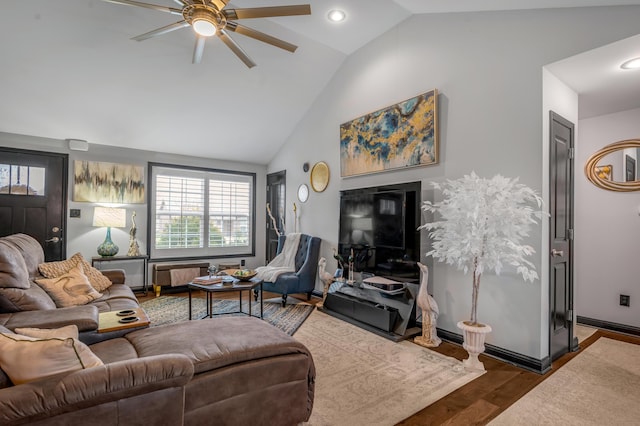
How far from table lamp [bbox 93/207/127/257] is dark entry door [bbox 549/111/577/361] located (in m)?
5.46

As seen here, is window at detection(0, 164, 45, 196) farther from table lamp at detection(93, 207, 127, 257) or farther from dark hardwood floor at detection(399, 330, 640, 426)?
dark hardwood floor at detection(399, 330, 640, 426)

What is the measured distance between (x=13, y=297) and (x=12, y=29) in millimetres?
2819

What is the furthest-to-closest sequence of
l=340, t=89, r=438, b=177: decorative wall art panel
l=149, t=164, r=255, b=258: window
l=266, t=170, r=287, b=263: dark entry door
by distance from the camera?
l=266, t=170, r=287, b=263: dark entry door, l=149, t=164, r=255, b=258: window, l=340, t=89, r=438, b=177: decorative wall art panel

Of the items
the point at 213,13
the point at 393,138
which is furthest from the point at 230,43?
the point at 393,138

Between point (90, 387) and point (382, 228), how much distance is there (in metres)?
3.21

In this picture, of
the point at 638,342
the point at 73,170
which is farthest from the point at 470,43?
the point at 73,170

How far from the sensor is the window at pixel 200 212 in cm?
580

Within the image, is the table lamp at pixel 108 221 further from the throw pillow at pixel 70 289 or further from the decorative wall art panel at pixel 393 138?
the decorative wall art panel at pixel 393 138

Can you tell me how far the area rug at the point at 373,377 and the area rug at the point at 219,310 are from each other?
0.48 metres

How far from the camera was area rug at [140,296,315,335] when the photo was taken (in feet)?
13.0

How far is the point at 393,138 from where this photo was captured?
397 centimetres

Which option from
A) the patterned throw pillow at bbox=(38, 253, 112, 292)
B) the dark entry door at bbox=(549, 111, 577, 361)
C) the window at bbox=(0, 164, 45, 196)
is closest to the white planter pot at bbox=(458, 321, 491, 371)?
the dark entry door at bbox=(549, 111, 577, 361)

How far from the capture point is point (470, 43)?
329 centimetres

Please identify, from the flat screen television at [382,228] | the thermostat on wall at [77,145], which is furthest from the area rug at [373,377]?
the thermostat on wall at [77,145]
